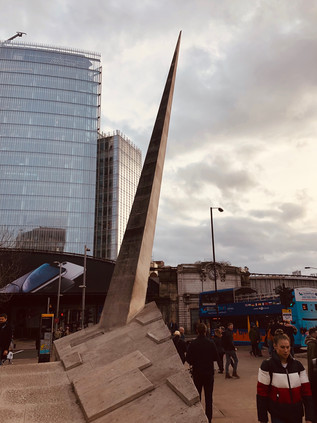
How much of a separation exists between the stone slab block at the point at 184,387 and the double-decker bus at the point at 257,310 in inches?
369

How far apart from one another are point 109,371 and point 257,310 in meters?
17.2

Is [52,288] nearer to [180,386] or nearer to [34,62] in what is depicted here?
[180,386]

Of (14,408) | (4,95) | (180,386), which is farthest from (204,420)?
(4,95)

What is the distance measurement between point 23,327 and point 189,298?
22583 millimetres

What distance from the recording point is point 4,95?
9388 cm

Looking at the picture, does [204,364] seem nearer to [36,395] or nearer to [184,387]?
[184,387]

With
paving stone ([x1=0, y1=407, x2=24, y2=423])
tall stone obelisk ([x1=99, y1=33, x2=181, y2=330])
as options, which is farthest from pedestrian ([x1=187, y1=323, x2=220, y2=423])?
tall stone obelisk ([x1=99, y1=33, x2=181, y2=330])

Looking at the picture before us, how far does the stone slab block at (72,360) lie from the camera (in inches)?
247

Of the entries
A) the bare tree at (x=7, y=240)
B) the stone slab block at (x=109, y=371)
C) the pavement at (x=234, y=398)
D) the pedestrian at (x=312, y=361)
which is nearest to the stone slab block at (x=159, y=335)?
the stone slab block at (x=109, y=371)

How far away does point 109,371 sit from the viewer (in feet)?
17.9

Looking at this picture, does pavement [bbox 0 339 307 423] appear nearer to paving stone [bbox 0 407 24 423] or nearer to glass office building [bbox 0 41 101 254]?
paving stone [bbox 0 407 24 423]

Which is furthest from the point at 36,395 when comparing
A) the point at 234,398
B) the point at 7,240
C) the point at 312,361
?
the point at 7,240

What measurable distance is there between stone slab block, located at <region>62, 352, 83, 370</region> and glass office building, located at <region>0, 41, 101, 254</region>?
266 feet

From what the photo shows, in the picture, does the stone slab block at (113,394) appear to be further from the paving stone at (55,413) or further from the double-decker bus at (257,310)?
the double-decker bus at (257,310)
